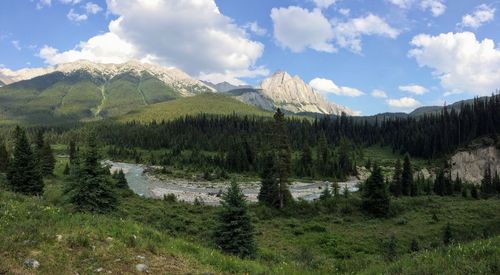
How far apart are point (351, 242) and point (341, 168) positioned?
86.9 m

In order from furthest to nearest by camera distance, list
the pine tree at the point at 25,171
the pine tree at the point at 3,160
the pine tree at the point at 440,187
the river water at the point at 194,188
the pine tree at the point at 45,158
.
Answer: the pine tree at the point at 45,158 → the pine tree at the point at 3,160 → the pine tree at the point at 440,187 → the river water at the point at 194,188 → the pine tree at the point at 25,171

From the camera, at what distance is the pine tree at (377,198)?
2052 inches

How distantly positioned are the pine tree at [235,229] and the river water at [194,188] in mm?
47062

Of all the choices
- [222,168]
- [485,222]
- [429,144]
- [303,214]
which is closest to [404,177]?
[485,222]

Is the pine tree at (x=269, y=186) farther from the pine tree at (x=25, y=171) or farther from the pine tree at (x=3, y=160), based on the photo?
the pine tree at (x=3, y=160)

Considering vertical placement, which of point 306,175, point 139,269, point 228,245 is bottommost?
point 306,175

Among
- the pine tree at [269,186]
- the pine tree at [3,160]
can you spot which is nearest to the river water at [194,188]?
the pine tree at [269,186]

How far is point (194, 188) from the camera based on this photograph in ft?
302

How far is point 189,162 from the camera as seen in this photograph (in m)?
140

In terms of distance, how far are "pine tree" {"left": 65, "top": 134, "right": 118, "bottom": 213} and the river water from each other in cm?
4098

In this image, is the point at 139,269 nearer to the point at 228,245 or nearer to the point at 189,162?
the point at 228,245

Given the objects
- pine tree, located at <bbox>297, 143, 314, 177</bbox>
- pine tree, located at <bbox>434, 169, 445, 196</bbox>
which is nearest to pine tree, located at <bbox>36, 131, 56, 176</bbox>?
pine tree, located at <bbox>297, 143, 314, 177</bbox>

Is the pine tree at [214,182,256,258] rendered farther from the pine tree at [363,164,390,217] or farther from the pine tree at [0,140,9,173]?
the pine tree at [0,140,9,173]

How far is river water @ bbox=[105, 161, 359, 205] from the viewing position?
254 ft
